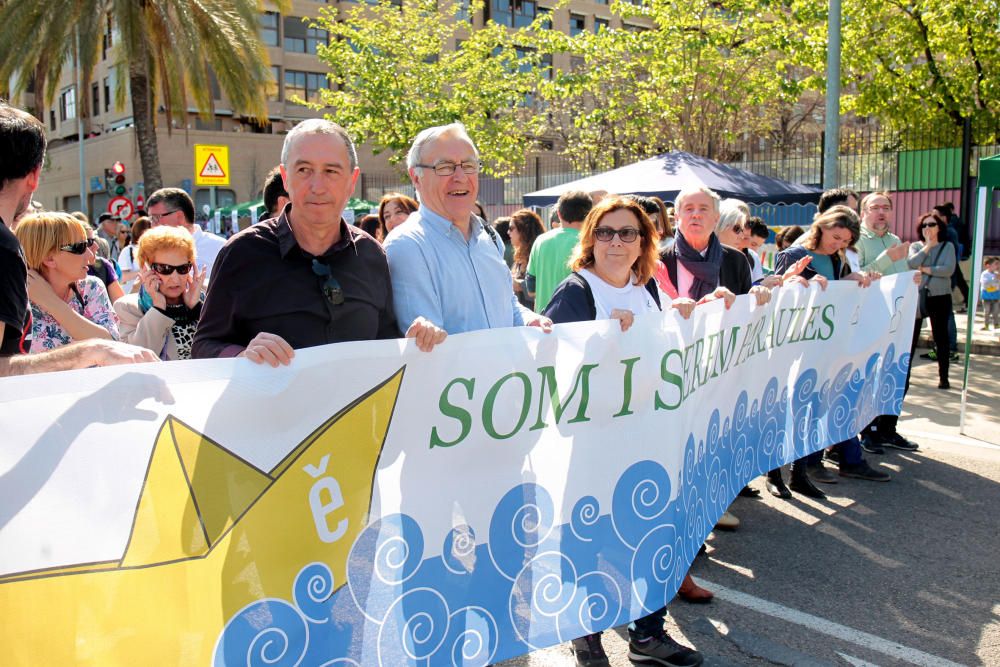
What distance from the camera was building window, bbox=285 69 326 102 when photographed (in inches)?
1742

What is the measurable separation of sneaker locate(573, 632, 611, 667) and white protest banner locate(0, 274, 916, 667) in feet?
1.13

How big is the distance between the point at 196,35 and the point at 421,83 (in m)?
10.2

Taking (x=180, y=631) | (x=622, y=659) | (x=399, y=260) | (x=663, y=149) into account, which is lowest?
(x=622, y=659)

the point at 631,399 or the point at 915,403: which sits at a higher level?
the point at 631,399

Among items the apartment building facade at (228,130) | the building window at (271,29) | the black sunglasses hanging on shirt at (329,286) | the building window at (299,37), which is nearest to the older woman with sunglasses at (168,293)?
the black sunglasses hanging on shirt at (329,286)

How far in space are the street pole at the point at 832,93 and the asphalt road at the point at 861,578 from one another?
24.3 ft

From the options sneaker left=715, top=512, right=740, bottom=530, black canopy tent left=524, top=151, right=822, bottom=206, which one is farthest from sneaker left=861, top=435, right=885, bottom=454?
black canopy tent left=524, top=151, right=822, bottom=206

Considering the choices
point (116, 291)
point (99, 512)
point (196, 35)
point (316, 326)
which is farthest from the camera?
point (196, 35)

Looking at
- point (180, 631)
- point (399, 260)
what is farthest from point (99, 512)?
point (399, 260)

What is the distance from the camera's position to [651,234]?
3.73 meters

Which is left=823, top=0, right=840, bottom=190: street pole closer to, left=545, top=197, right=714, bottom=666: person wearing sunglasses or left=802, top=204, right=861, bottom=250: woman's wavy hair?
left=802, top=204, right=861, bottom=250: woman's wavy hair

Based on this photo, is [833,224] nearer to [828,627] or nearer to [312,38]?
[828,627]

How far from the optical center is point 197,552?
2160 mm

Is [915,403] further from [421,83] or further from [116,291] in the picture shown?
[421,83]
